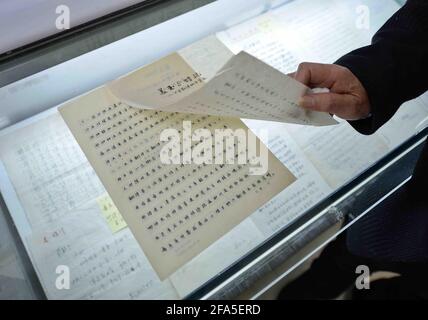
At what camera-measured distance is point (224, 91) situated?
0.50 metres

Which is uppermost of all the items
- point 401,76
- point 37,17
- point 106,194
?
point 37,17

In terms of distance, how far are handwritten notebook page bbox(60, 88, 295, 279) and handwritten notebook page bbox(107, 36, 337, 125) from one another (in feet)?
0.11

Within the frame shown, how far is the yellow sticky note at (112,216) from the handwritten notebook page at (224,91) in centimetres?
17

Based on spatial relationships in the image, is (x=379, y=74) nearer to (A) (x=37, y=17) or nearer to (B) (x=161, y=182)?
(B) (x=161, y=182)

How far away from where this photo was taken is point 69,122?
618mm

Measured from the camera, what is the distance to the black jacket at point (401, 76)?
0.64 m

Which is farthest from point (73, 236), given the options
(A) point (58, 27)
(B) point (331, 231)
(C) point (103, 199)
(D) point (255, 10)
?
(D) point (255, 10)

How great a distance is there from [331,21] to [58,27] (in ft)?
2.00

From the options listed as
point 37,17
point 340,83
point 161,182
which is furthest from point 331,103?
point 37,17

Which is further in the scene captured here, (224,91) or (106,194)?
(106,194)

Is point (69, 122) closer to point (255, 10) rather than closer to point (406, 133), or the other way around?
point (255, 10)

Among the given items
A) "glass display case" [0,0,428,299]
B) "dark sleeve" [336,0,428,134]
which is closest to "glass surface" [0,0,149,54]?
"glass display case" [0,0,428,299]

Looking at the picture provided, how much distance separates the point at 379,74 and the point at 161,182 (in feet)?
1.34

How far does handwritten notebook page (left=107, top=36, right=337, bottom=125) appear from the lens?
48cm
